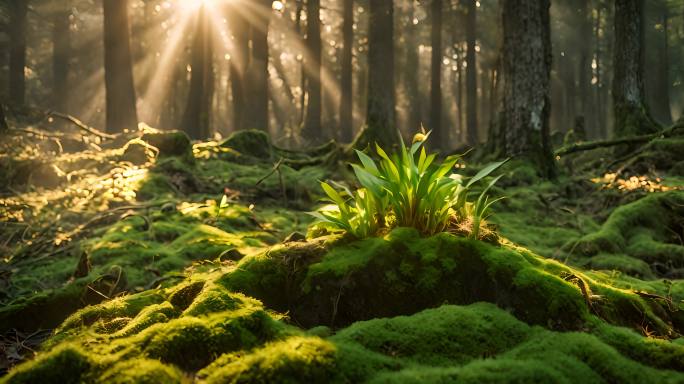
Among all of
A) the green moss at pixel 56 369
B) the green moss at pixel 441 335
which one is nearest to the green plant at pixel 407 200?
the green moss at pixel 441 335

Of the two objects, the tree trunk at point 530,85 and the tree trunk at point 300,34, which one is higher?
the tree trunk at point 300,34

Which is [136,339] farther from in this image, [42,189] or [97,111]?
[97,111]

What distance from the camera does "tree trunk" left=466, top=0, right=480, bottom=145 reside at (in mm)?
22984

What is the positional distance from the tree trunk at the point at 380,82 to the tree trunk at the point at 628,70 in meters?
4.40

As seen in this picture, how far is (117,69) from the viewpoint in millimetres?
11641

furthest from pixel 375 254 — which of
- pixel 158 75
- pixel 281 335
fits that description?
pixel 158 75

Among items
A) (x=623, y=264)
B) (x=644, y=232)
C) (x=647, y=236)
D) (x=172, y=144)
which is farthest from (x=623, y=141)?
(x=172, y=144)

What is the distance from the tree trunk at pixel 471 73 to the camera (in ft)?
75.4

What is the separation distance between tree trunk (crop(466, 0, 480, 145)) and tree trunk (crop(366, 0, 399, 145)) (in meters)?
10.7

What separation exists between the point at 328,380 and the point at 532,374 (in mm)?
721

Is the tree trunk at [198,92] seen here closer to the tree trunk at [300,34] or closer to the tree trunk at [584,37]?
the tree trunk at [300,34]

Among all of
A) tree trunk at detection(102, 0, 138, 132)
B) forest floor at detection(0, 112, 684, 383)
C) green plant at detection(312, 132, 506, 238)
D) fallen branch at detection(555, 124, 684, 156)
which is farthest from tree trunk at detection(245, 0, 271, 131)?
green plant at detection(312, 132, 506, 238)

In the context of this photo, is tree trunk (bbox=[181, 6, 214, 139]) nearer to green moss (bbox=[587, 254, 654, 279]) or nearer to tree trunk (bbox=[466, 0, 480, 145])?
tree trunk (bbox=[466, 0, 480, 145])

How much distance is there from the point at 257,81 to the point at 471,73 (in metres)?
12.1
